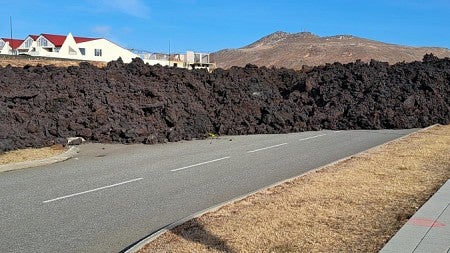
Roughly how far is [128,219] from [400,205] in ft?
12.1

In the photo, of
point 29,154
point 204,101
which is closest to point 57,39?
point 204,101

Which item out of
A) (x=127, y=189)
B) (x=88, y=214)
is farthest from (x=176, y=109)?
(x=88, y=214)

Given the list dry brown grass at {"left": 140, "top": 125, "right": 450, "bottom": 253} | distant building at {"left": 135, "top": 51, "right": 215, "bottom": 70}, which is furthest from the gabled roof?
dry brown grass at {"left": 140, "top": 125, "right": 450, "bottom": 253}

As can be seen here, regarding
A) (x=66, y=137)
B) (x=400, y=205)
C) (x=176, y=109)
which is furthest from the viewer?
(x=176, y=109)

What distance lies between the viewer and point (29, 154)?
41.8ft

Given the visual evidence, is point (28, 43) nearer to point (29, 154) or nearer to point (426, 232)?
point (29, 154)

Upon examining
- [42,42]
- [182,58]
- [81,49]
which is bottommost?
[182,58]

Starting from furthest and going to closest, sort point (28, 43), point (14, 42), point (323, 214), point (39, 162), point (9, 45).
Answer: point (14, 42)
point (9, 45)
point (28, 43)
point (39, 162)
point (323, 214)

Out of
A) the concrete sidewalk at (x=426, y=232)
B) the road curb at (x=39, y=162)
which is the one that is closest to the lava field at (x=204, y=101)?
the road curb at (x=39, y=162)

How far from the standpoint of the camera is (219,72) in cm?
2523

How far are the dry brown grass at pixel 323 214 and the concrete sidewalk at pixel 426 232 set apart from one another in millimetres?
136

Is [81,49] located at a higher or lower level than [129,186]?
higher

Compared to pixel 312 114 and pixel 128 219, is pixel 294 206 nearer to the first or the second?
pixel 128 219

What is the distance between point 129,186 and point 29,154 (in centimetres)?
504
